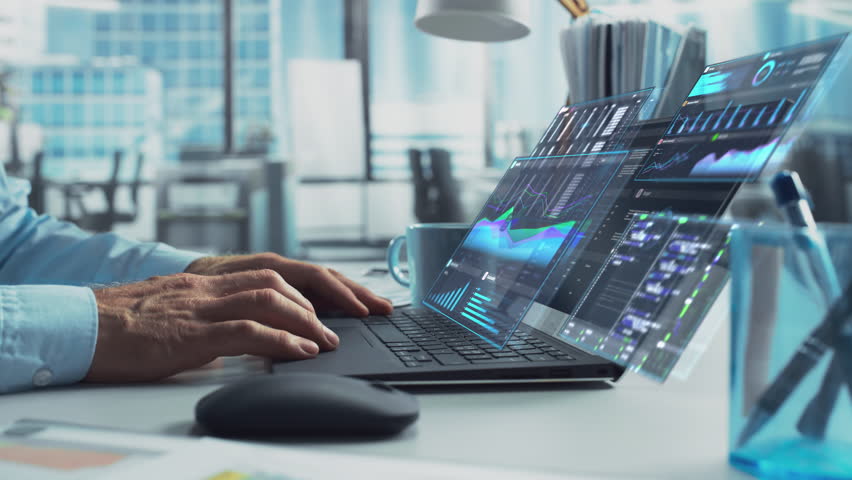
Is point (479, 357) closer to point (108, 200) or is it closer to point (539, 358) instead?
point (539, 358)

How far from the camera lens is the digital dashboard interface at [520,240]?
453 mm

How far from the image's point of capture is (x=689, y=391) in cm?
48

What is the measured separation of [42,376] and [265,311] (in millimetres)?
157

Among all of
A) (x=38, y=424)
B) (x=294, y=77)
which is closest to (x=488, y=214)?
(x=38, y=424)

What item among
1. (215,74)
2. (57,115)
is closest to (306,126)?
(215,74)

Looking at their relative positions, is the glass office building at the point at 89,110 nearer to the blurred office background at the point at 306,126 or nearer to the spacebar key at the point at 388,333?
the blurred office background at the point at 306,126

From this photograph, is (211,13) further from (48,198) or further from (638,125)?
(638,125)

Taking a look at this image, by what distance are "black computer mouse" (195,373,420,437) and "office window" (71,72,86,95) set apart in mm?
6812

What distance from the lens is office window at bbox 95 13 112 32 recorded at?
598cm

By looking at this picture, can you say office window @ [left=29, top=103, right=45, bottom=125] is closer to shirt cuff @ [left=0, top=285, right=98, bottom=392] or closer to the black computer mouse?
shirt cuff @ [left=0, top=285, right=98, bottom=392]

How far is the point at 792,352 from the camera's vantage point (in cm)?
28

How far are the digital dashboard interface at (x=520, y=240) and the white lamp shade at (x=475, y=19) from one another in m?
0.61

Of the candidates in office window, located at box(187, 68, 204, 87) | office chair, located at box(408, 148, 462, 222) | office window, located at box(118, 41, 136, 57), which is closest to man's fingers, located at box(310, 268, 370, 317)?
office chair, located at box(408, 148, 462, 222)

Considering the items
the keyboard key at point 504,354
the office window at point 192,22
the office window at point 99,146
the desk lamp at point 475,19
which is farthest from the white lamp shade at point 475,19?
the office window at point 99,146
